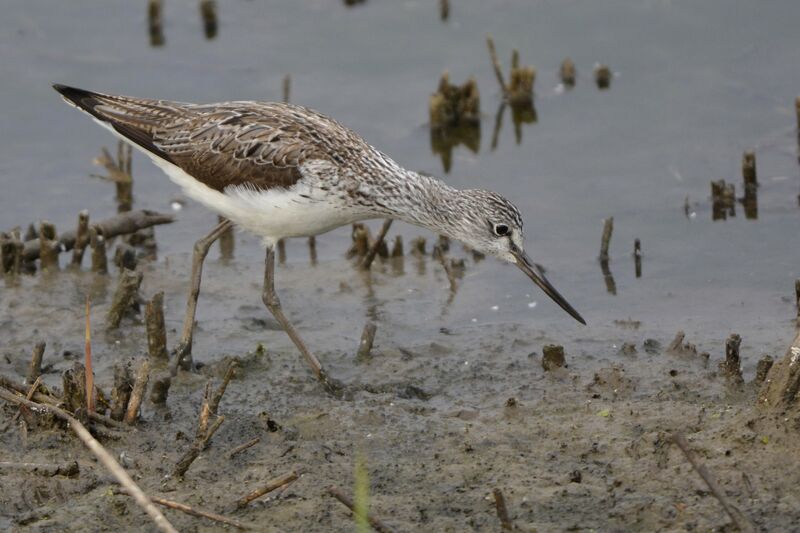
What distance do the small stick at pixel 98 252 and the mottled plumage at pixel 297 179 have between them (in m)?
1.27

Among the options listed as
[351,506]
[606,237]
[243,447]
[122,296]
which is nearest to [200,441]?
[243,447]

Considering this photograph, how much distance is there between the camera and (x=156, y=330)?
8320 mm

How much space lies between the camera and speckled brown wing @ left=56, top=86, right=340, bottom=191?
820 centimetres

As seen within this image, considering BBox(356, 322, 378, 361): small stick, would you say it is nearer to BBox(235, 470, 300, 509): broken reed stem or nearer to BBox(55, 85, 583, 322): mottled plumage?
BBox(55, 85, 583, 322): mottled plumage

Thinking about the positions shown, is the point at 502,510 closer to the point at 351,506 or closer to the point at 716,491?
the point at 351,506

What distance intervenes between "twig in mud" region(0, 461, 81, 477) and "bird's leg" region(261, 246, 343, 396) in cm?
195

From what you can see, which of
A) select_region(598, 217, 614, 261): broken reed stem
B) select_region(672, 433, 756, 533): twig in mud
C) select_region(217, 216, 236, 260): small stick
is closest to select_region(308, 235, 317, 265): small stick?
select_region(217, 216, 236, 260): small stick

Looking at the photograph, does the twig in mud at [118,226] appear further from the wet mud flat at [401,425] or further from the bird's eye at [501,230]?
the bird's eye at [501,230]

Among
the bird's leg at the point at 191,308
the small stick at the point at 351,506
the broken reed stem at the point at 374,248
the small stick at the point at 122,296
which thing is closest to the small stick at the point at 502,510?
the small stick at the point at 351,506

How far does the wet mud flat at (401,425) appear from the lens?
19.8 feet

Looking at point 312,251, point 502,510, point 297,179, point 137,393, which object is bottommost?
point 502,510

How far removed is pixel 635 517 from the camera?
230 inches

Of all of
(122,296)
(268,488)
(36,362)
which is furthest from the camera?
(122,296)

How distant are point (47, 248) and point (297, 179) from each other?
265cm
